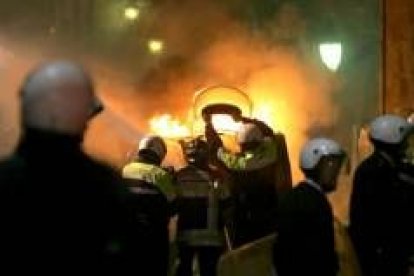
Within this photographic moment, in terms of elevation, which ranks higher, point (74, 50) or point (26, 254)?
point (74, 50)

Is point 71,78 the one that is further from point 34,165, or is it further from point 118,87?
point 118,87

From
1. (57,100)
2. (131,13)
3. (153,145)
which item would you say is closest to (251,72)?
(131,13)

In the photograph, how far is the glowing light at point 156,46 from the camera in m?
14.3

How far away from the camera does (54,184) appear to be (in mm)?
3396

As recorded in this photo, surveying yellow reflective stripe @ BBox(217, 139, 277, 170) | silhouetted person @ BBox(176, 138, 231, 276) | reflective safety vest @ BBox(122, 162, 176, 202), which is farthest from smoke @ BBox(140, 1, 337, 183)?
reflective safety vest @ BBox(122, 162, 176, 202)

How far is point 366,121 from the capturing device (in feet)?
43.1

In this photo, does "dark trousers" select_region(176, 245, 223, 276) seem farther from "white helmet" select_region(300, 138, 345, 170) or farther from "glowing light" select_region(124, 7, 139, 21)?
"glowing light" select_region(124, 7, 139, 21)

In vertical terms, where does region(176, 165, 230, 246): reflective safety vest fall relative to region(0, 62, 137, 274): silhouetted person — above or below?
below

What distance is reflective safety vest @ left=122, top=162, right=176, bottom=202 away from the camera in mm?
8445

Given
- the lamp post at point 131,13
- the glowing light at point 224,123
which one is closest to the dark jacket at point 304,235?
the glowing light at point 224,123

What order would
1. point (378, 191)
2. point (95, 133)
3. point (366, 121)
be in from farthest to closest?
point (95, 133) → point (366, 121) → point (378, 191)

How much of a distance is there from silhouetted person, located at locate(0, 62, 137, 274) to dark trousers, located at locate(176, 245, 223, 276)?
6214mm

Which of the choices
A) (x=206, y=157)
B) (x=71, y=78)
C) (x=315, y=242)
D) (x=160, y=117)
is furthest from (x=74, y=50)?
(x=71, y=78)

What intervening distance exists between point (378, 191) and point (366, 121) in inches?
231
